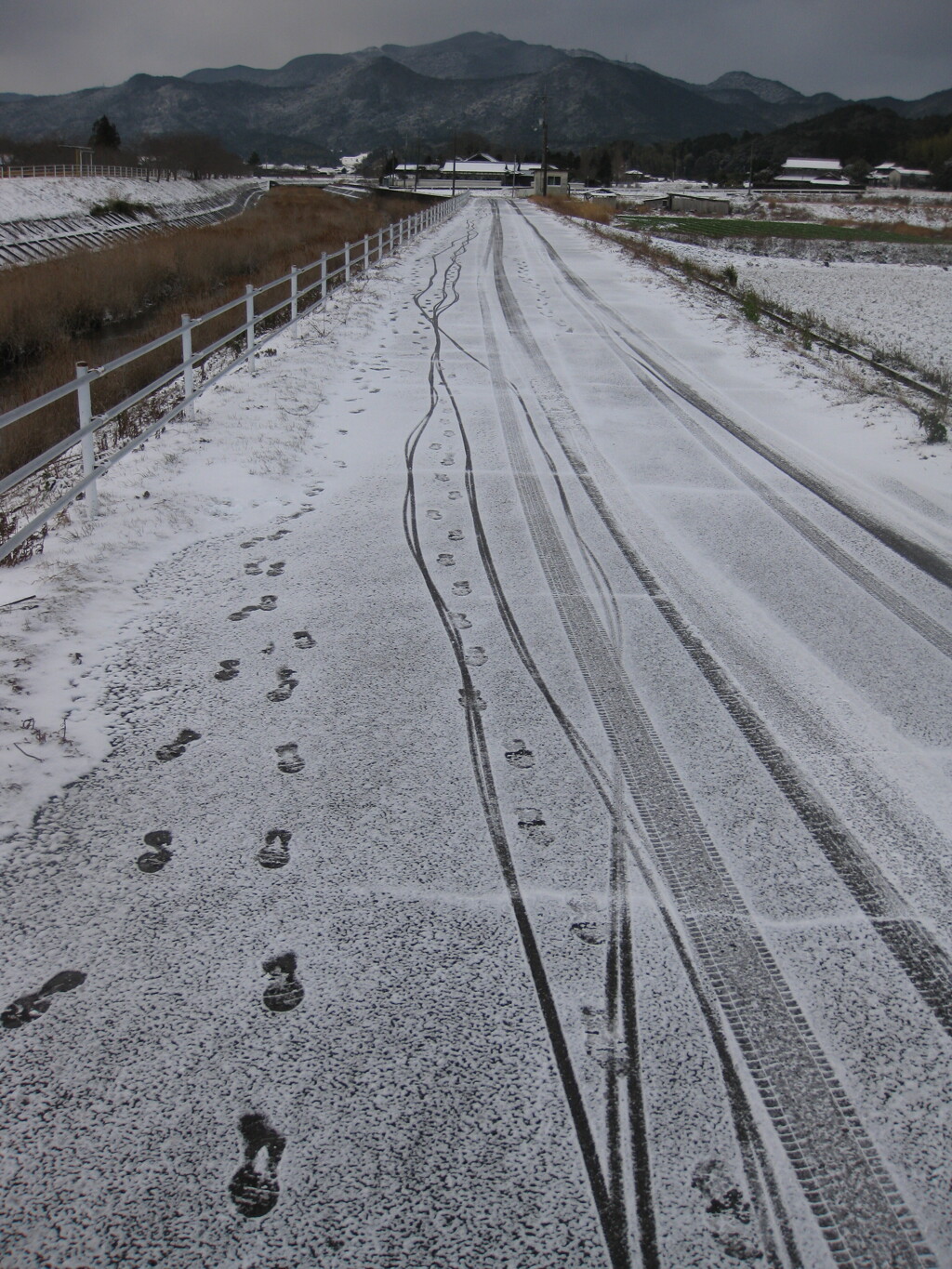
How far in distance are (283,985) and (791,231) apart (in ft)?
144

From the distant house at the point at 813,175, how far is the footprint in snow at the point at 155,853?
398 ft

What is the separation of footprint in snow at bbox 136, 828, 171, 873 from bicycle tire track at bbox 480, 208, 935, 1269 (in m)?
1.74

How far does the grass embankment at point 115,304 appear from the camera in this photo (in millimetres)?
13438

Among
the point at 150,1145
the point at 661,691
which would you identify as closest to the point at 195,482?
the point at 661,691

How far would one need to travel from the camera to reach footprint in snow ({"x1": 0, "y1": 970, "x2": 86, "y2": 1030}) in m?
2.57

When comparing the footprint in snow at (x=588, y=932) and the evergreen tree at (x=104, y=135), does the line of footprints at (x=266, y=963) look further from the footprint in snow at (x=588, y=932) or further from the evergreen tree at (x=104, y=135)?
the evergreen tree at (x=104, y=135)

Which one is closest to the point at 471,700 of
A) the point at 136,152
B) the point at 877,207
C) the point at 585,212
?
the point at 585,212

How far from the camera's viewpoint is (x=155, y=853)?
129 inches

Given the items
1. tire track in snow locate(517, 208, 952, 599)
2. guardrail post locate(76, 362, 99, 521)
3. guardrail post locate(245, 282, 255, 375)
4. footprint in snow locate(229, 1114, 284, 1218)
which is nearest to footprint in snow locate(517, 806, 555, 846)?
footprint in snow locate(229, 1114, 284, 1218)

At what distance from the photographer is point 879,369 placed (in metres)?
12.4

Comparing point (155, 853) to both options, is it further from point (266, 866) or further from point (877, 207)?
point (877, 207)

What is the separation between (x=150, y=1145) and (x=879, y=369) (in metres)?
12.8

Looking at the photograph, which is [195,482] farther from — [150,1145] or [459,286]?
[459,286]

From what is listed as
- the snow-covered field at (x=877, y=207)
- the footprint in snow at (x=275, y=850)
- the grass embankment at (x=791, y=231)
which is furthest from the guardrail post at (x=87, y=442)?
the snow-covered field at (x=877, y=207)
